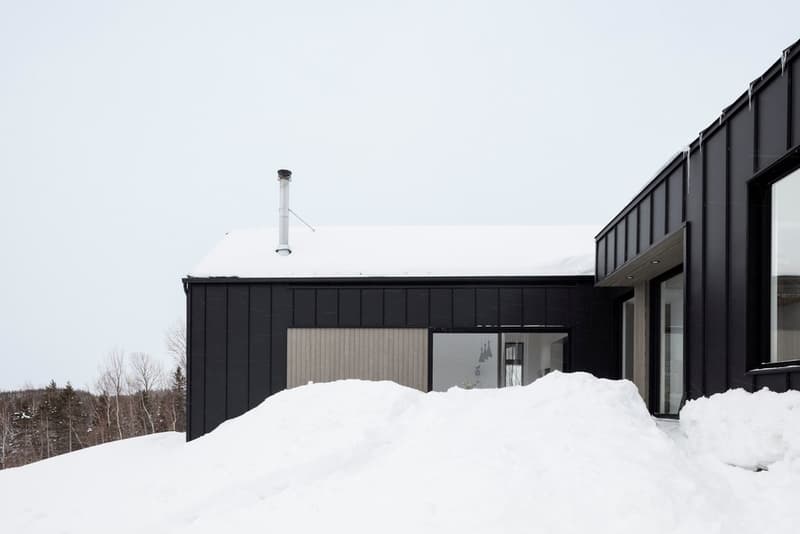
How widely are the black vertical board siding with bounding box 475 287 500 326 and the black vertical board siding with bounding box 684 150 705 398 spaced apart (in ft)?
13.1

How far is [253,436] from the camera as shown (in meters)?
5.88

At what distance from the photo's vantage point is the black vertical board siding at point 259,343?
31.6 ft

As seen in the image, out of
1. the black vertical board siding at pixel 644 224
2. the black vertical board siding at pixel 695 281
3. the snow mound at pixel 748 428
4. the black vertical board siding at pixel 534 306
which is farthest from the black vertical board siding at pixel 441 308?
the snow mound at pixel 748 428

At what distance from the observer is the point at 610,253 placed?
8.32m

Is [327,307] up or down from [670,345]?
up

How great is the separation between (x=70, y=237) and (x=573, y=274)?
275 ft

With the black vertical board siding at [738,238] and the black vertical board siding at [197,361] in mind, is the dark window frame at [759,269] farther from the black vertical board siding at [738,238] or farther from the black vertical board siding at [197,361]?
the black vertical board siding at [197,361]

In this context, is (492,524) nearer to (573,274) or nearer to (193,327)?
(573,274)

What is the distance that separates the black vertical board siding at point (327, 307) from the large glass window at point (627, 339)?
4.56 metres

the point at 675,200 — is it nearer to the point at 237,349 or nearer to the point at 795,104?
the point at 795,104

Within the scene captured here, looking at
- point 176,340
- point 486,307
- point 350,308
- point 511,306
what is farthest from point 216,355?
point 176,340

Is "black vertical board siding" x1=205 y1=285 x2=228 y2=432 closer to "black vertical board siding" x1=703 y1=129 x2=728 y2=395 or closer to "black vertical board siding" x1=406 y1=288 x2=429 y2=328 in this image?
"black vertical board siding" x1=406 y1=288 x2=429 y2=328

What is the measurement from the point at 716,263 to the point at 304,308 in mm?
6406

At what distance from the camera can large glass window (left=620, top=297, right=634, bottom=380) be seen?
29.7 feet
